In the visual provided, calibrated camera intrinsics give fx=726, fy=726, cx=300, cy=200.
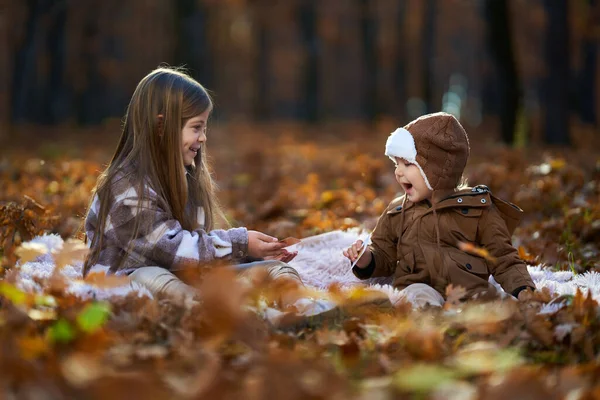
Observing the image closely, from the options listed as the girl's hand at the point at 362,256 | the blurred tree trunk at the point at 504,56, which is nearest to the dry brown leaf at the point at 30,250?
the girl's hand at the point at 362,256

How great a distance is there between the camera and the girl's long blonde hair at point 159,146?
3.65 metres

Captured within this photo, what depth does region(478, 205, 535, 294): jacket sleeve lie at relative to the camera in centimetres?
350

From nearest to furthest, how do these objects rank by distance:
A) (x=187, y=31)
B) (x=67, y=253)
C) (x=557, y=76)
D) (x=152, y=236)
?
(x=67, y=253) → (x=152, y=236) → (x=557, y=76) → (x=187, y=31)

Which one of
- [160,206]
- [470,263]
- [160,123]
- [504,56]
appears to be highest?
[160,123]

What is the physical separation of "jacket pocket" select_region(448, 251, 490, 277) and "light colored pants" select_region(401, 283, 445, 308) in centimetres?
20

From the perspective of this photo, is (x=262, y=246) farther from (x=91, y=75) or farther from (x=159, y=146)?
(x=91, y=75)

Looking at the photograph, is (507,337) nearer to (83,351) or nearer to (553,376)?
(553,376)

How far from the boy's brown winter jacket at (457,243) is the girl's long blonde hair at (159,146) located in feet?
3.79

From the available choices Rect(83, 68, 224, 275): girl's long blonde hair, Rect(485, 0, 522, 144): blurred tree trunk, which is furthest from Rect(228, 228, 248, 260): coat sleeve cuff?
Rect(485, 0, 522, 144): blurred tree trunk

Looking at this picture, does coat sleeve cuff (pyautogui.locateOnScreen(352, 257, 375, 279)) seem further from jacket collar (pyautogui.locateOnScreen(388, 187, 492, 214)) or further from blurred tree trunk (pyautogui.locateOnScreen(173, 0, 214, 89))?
blurred tree trunk (pyautogui.locateOnScreen(173, 0, 214, 89))

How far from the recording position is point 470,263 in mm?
3609

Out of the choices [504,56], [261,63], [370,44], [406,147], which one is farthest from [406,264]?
[261,63]

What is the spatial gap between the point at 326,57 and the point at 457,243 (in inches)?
1517

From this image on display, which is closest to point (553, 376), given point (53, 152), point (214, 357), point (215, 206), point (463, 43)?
point (214, 357)
